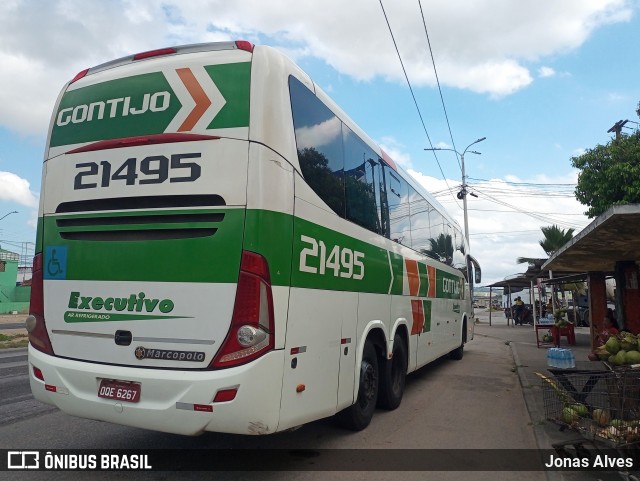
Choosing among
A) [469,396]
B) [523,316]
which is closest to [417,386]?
[469,396]

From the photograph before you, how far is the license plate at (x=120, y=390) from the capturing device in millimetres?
3783

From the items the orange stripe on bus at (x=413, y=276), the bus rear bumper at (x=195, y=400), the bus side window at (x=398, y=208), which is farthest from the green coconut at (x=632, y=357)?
the bus rear bumper at (x=195, y=400)

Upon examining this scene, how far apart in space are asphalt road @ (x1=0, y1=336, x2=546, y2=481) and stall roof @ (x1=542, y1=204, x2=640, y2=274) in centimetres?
287

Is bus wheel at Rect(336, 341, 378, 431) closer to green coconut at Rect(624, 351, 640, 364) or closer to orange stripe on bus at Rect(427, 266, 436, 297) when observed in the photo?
green coconut at Rect(624, 351, 640, 364)

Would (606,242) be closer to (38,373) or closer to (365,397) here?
(365,397)

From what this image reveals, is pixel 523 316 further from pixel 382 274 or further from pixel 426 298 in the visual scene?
pixel 382 274

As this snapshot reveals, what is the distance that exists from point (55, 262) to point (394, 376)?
467 centimetres

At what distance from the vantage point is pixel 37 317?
4.46 m

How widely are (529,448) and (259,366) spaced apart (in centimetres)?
365

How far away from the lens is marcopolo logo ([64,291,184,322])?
388 cm

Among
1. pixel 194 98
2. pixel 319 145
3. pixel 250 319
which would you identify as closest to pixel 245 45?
pixel 194 98

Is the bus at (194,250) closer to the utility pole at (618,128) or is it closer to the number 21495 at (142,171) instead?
the number 21495 at (142,171)

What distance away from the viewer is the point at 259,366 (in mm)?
3637

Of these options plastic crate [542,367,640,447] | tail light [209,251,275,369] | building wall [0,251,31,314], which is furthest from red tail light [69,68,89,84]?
building wall [0,251,31,314]
